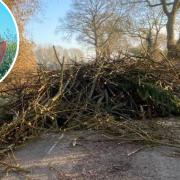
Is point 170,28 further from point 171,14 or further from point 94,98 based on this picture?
point 94,98

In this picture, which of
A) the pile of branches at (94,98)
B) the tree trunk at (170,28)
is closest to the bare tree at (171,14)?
the tree trunk at (170,28)

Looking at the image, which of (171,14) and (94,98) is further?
(171,14)

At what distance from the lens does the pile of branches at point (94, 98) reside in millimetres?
5480

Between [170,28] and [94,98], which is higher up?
[170,28]

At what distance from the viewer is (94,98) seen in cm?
636

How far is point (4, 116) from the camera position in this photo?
239 inches

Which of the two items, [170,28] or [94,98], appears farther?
[170,28]

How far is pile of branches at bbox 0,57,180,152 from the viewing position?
18.0 ft

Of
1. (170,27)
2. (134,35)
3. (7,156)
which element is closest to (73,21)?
(134,35)

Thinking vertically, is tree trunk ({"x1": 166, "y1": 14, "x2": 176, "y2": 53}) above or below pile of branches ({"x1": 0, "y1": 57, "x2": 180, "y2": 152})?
above

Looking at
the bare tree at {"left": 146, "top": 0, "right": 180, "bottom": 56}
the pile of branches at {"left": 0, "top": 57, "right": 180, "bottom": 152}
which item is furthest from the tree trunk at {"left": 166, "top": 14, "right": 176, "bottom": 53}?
the pile of branches at {"left": 0, "top": 57, "right": 180, "bottom": 152}

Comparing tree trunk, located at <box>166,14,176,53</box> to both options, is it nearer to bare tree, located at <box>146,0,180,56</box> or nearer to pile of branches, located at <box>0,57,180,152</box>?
bare tree, located at <box>146,0,180,56</box>

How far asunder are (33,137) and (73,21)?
27.1 meters

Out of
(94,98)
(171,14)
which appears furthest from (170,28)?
(94,98)
